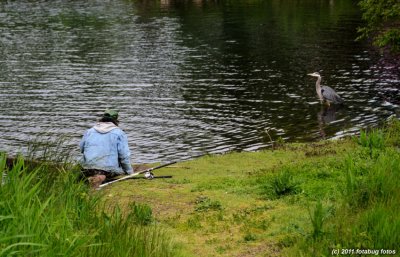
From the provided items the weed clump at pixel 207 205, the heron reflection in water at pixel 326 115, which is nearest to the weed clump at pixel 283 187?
the weed clump at pixel 207 205

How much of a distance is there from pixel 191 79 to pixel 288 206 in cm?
2617

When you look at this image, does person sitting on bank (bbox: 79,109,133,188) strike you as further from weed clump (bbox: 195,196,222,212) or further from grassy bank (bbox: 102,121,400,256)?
weed clump (bbox: 195,196,222,212)

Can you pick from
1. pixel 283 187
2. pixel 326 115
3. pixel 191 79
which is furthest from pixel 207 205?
pixel 191 79

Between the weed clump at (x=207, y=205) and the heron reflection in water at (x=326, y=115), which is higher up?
the weed clump at (x=207, y=205)

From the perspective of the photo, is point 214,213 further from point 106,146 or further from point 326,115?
point 326,115

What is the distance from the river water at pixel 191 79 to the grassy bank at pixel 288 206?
5724 millimetres

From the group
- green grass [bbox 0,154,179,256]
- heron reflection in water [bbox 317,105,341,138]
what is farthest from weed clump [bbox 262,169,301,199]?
heron reflection in water [bbox 317,105,341,138]

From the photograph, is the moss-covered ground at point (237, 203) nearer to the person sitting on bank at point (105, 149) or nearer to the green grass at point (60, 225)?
the person sitting on bank at point (105, 149)

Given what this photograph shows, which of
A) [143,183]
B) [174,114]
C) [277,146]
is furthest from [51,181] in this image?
[174,114]

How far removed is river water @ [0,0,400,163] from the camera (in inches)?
984

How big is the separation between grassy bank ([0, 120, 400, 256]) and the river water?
644 cm

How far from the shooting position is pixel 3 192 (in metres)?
6.89

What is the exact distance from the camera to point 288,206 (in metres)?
10.4

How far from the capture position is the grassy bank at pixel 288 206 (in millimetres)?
7441
